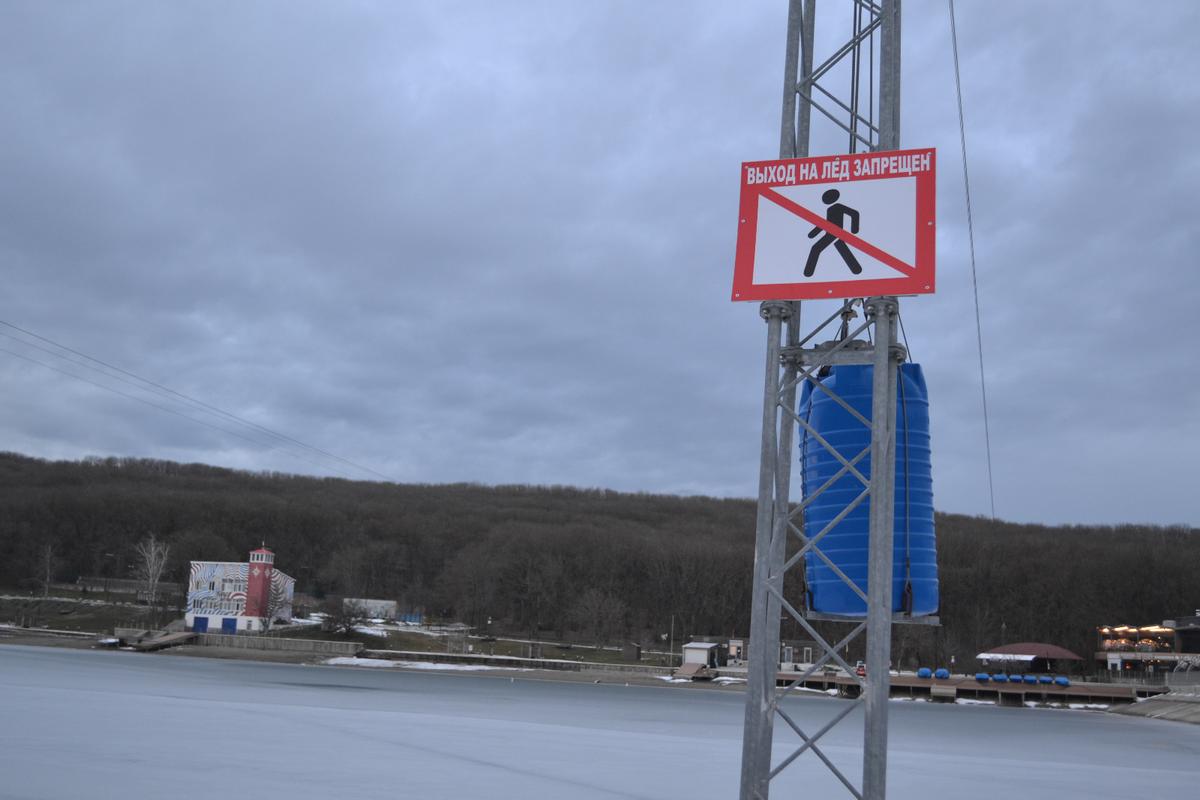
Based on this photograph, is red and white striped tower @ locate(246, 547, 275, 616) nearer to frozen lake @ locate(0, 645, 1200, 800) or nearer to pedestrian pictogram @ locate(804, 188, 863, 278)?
frozen lake @ locate(0, 645, 1200, 800)

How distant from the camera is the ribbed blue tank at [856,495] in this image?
8.17 m

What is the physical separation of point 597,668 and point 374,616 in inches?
1907

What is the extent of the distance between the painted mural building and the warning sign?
96333mm

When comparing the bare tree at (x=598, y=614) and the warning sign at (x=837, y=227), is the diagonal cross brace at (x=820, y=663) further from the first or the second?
the bare tree at (x=598, y=614)

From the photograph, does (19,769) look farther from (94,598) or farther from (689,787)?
(94,598)

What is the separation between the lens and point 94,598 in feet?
429

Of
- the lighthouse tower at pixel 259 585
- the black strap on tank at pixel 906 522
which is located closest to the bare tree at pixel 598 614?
the lighthouse tower at pixel 259 585

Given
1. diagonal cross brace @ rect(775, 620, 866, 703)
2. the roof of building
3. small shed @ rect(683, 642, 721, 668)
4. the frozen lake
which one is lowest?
small shed @ rect(683, 642, 721, 668)

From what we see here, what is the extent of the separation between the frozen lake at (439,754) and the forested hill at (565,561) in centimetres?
8385

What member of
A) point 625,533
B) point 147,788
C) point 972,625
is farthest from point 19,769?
point 625,533

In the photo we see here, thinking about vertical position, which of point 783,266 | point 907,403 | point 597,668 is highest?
point 783,266

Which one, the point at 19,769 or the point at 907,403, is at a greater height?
the point at 907,403

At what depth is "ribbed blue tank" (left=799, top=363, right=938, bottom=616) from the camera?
8.17 metres

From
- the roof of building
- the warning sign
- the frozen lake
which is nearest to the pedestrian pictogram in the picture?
the warning sign
